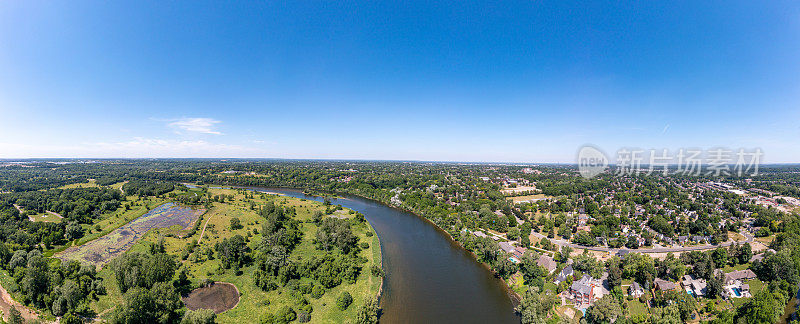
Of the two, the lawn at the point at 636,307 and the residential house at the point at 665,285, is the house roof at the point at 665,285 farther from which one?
the lawn at the point at 636,307

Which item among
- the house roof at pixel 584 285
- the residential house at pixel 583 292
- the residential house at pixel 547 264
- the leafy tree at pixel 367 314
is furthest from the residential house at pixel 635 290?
the leafy tree at pixel 367 314

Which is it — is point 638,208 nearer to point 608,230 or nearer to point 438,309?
Answer: point 608,230

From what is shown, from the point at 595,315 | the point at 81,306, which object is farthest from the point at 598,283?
the point at 81,306

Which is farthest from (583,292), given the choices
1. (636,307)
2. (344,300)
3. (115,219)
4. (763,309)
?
(115,219)

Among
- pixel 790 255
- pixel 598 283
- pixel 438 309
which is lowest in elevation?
pixel 438 309

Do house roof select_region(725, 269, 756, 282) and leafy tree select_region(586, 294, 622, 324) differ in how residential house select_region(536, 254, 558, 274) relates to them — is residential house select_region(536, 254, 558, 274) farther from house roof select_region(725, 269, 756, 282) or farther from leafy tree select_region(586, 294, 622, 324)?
house roof select_region(725, 269, 756, 282)
